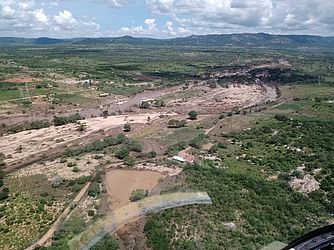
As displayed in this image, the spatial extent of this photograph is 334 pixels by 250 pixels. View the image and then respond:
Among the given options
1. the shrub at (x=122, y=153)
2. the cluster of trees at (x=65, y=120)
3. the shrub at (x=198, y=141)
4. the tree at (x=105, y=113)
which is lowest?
Answer: the tree at (x=105, y=113)

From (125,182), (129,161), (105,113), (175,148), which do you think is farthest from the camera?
A: (105,113)

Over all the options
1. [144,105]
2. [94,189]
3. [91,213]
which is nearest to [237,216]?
[91,213]

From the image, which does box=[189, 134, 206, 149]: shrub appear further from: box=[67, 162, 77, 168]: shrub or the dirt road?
the dirt road

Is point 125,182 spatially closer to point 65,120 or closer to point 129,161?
point 129,161

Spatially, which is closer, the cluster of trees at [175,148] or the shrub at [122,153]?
the shrub at [122,153]

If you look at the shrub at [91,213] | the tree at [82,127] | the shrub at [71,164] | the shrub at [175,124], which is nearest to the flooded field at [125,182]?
the shrub at [91,213]

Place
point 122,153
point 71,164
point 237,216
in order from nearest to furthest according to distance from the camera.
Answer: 1. point 237,216
2. point 71,164
3. point 122,153

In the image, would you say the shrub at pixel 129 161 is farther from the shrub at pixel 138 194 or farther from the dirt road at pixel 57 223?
the shrub at pixel 138 194

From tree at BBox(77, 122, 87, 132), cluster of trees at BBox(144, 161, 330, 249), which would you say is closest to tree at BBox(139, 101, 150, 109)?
tree at BBox(77, 122, 87, 132)

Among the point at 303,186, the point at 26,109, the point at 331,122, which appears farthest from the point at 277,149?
the point at 26,109
